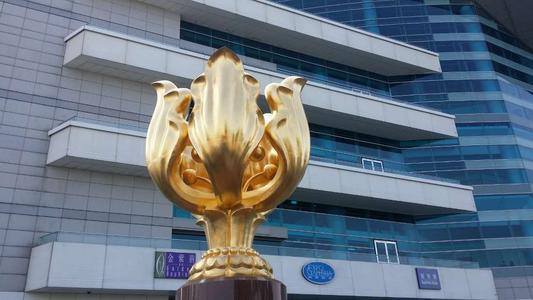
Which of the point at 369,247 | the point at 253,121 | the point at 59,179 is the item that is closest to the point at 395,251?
the point at 369,247

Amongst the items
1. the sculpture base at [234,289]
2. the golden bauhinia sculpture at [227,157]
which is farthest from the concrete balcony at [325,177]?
the sculpture base at [234,289]

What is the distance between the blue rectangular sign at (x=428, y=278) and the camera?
64.0 ft

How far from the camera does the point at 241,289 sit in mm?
4219

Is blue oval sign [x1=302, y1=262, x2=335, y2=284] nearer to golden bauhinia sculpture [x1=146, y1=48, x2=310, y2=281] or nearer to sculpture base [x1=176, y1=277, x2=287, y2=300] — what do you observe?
golden bauhinia sculpture [x1=146, y1=48, x2=310, y2=281]

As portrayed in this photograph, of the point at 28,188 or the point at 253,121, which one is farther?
the point at 28,188

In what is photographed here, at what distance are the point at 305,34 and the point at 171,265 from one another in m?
12.1

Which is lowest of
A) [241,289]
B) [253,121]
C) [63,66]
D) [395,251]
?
[241,289]

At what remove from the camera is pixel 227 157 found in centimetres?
455

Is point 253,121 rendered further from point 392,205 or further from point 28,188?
point 392,205

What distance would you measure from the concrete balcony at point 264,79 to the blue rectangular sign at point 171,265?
20.8 ft

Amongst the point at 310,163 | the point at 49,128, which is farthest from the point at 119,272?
the point at 310,163

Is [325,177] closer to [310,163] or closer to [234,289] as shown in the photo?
[310,163]

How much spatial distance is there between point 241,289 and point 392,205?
61.2ft

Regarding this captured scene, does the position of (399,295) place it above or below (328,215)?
below
